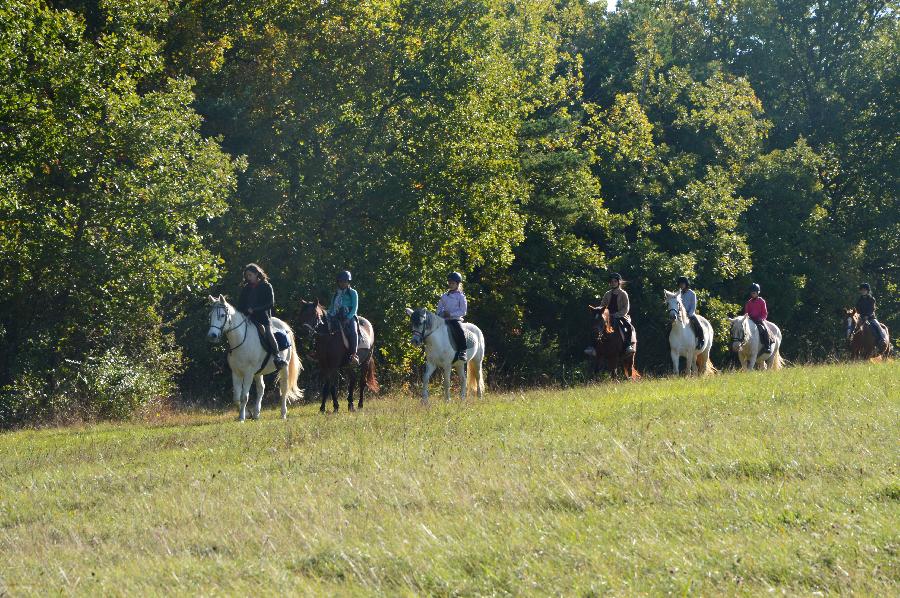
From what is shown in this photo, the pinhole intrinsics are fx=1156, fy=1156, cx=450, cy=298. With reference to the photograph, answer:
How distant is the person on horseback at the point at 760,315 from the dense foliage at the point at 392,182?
6.77 m

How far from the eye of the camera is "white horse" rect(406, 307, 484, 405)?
21.6 meters

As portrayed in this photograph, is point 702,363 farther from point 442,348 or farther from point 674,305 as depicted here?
point 442,348

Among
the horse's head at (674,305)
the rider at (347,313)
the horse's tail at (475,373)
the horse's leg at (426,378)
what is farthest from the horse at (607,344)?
the rider at (347,313)

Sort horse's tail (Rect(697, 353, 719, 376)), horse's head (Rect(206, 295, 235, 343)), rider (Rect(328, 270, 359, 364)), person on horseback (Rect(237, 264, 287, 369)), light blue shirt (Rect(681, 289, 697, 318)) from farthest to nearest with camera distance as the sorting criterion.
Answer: horse's tail (Rect(697, 353, 719, 376)) → light blue shirt (Rect(681, 289, 697, 318)) → rider (Rect(328, 270, 359, 364)) → person on horseback (Rect(237, 264, 287, 369)) → horse's head (Rect(206, 295, 235, 343))

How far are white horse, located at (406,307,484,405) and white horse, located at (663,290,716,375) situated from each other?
502 cm

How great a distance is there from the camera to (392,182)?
95.1 feet

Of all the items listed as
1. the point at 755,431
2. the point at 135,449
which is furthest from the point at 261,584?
the point at 135,449

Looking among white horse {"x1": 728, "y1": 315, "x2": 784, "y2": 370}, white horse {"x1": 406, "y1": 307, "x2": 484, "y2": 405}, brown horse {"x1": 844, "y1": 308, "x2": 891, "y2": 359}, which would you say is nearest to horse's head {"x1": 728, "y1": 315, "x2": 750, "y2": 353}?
white horse {"x1": 728, "y1": 315, "x2": 784, "y2": 370}

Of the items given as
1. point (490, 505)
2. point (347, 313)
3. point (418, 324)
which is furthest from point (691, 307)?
point (490, 505)

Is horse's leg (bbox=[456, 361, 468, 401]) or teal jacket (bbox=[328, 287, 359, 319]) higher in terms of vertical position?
teal jacket (bbox=[328, 287, 359, 319])

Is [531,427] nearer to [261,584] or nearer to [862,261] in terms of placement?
[261,584]

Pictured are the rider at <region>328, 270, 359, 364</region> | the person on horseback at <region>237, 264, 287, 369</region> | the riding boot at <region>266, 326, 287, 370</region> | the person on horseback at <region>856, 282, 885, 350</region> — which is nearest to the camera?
the person on horseback at <region>237, 264, 287, 369</region>

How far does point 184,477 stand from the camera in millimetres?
13828

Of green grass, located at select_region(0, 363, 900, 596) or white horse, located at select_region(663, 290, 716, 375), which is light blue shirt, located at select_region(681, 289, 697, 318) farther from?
green grass, located at select_region(0, 363, 900, 596)
